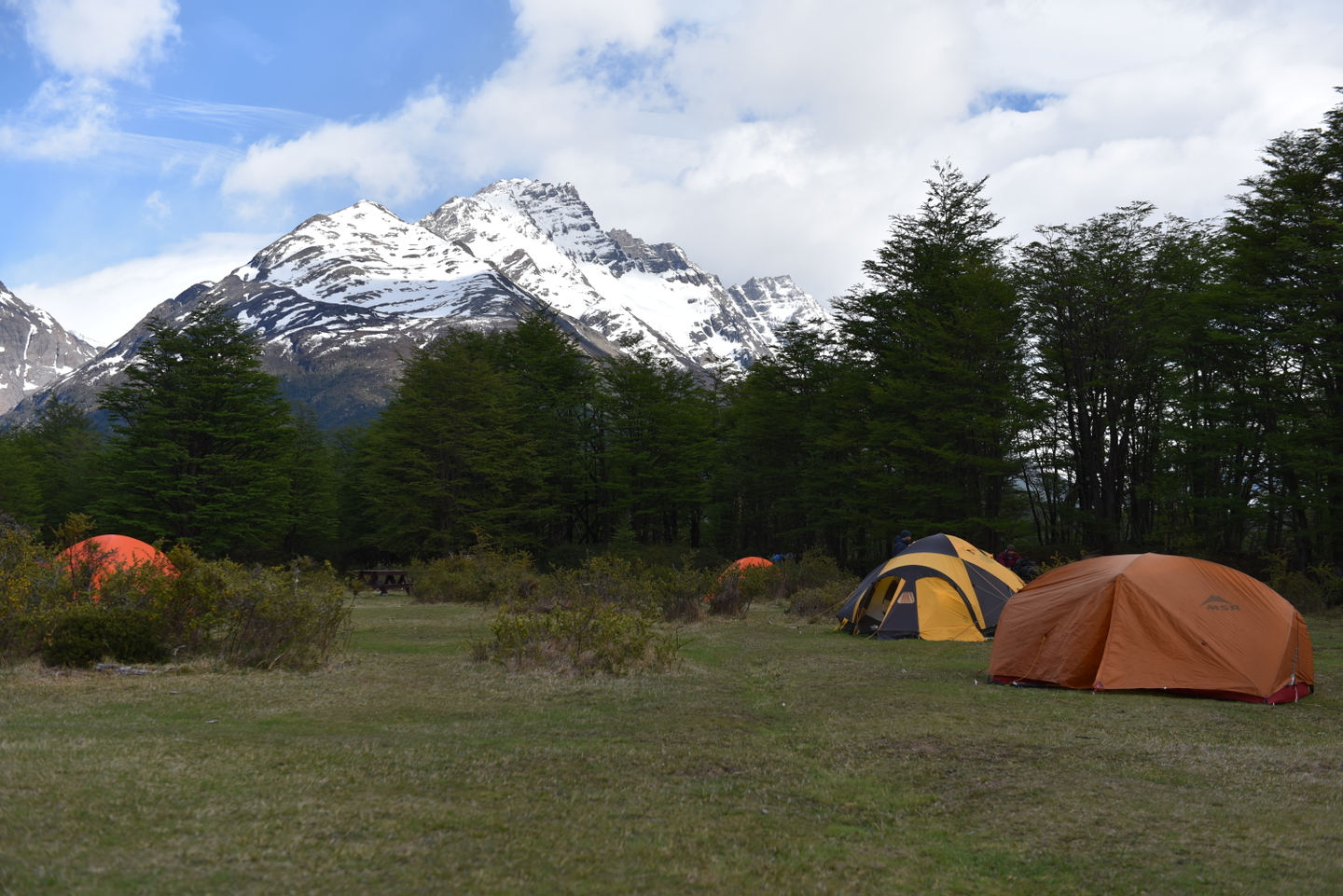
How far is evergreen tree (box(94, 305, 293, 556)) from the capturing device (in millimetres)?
39031

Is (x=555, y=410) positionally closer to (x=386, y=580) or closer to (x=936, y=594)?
(x=386, y=580)

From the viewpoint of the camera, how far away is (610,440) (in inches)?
1823

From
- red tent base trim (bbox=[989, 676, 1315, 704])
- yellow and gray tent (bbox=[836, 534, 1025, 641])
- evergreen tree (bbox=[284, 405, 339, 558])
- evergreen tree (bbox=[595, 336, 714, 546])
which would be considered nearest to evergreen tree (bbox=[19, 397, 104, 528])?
evergreen tree (bbox=[284, 405, 339, 558])

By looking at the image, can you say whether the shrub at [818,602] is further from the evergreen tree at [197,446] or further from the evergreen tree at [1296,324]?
the evergreen tree at [197,446]

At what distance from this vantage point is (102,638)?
34.1ft

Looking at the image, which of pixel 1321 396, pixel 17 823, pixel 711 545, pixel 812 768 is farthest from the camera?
pixel 711 545

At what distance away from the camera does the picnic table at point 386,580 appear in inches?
1283

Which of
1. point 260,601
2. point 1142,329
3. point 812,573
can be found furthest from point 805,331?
point 260,601

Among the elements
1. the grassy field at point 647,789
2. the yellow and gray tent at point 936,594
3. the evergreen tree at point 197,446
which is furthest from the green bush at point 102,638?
the evergreen tree at point 197,446

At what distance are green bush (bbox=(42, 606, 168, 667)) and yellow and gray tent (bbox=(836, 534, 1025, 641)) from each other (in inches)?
463

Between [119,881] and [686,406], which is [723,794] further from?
[686,406]

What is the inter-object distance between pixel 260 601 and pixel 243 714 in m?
3.53

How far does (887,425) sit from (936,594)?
16.7m

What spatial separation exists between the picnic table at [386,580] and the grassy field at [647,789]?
2305 cm
